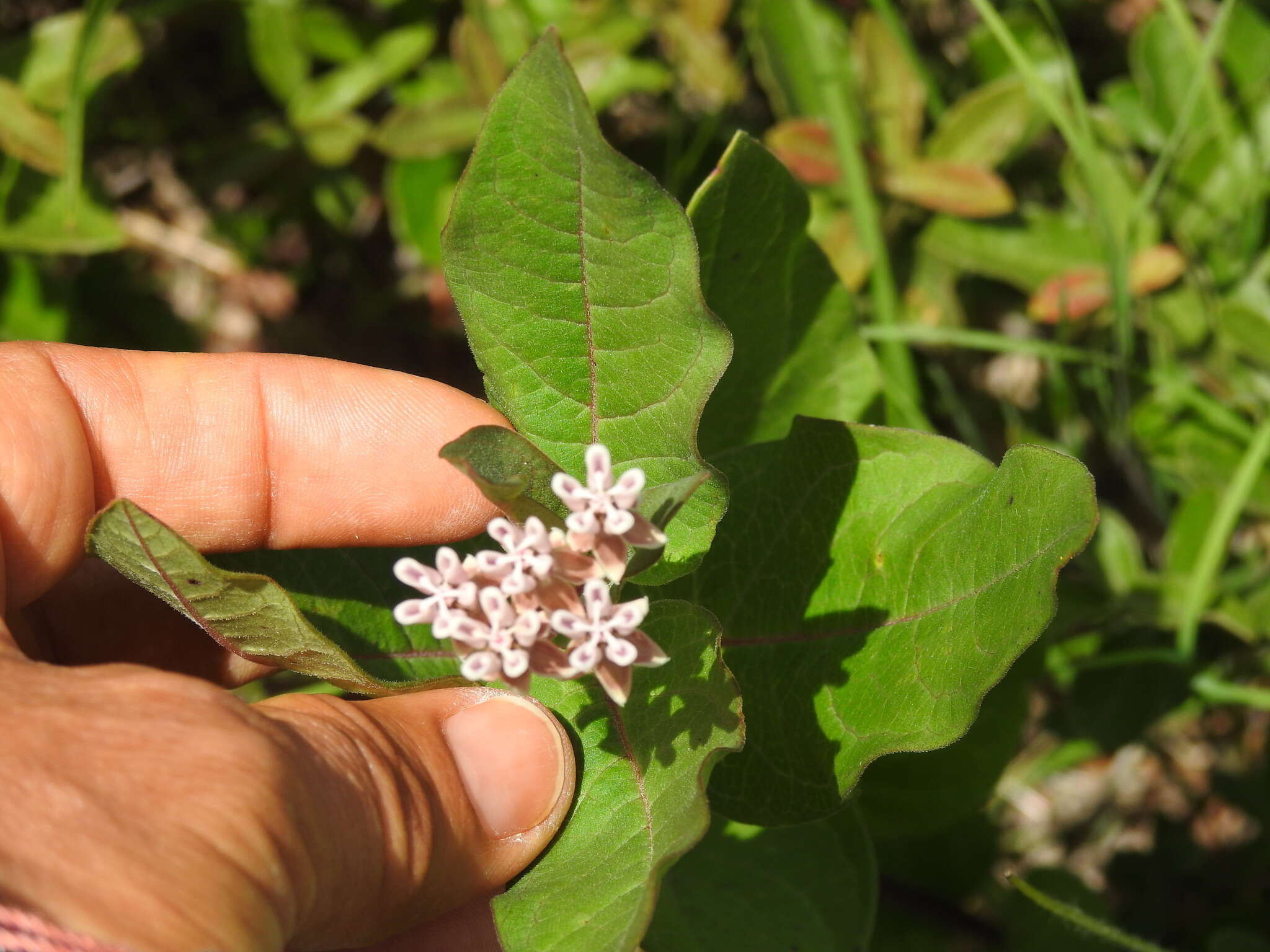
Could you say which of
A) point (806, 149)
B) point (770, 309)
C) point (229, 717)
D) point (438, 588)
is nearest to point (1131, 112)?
point (806, 149)

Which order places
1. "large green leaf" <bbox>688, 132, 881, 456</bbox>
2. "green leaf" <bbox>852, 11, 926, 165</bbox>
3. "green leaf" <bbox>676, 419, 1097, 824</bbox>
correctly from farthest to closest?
"green leaf" <bbox>852, 11, 926, 165</bbox>, "large green leaf" <bbox>688, 132, 881, 456</bbox>, "green leaf" <bbox>676, 419, 1097, 824</bbox>

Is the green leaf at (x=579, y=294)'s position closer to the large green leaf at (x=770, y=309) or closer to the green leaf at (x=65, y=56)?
the large green leaf at (x=770, y=309)

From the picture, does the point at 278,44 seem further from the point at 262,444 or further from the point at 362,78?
the point at 262,444

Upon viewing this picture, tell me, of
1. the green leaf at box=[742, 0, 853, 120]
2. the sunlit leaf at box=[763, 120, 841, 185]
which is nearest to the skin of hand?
the sunlit leaf at box=[763, 120, 841, 185]

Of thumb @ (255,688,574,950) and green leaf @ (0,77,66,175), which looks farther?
green leaf @ (0,77,66,175)

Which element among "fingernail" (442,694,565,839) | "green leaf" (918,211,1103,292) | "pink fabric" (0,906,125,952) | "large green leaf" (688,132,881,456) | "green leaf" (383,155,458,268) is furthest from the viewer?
"green leaf" (383,155,458,268)

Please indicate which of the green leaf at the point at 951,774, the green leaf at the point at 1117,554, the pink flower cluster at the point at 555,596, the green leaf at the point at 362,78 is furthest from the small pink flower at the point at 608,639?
the green leaf at the point at 362,78

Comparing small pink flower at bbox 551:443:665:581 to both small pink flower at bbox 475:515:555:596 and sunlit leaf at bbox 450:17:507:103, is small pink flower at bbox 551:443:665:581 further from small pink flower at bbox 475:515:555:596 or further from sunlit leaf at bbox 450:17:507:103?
sunlit leaf at bbox 450:17:507:103

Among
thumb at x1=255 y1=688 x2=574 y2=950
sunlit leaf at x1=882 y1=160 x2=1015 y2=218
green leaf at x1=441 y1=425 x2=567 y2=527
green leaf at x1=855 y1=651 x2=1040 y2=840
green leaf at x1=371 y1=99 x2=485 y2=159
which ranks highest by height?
green leaf at x1=371 y1=99 x2=485 y2=159
